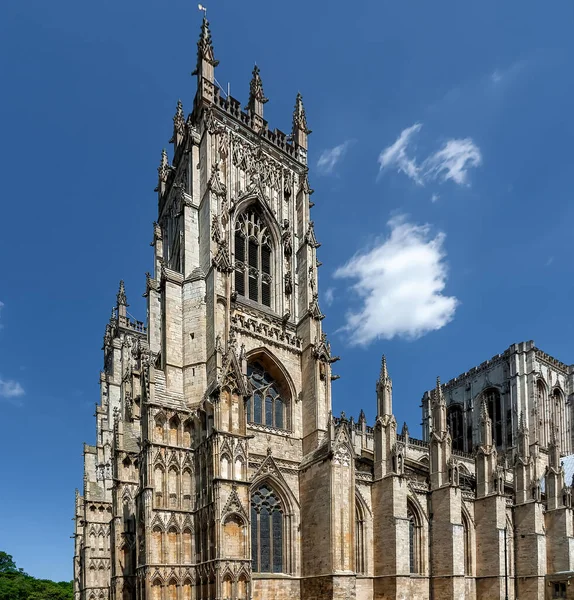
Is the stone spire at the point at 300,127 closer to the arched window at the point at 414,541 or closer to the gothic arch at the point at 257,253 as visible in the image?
the gothic arch at the point at 257,253

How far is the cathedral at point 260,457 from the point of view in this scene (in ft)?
84.1

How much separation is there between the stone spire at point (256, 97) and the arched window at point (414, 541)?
26.0 meters

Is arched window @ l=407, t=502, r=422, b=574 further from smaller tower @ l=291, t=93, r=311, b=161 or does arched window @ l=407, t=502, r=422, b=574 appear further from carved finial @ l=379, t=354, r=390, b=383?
smaller tower @ l=291, t=93, r=311, b=161

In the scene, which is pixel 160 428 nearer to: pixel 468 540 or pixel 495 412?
pixel 468 540

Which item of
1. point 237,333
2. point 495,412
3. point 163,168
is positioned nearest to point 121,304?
point 163,168

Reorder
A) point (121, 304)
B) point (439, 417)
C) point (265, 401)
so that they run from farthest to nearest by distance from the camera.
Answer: point (121, 304) < point (439, 417) < point (265, 401)

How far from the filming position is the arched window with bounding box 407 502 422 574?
3525 cm

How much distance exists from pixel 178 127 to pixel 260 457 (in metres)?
22.8

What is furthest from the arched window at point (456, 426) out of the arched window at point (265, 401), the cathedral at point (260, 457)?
the arched window at point (265, 401)

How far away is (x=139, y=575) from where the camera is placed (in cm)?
2528

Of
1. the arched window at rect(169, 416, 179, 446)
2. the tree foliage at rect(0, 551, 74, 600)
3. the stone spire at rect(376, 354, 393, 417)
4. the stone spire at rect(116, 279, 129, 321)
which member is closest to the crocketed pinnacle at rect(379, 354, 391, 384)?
the stone spire at rect(376, 354, 393, 417)

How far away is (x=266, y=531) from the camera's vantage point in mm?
28438

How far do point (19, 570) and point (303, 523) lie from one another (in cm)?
7496

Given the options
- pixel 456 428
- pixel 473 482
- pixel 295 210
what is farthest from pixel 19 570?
pixel 295 210
